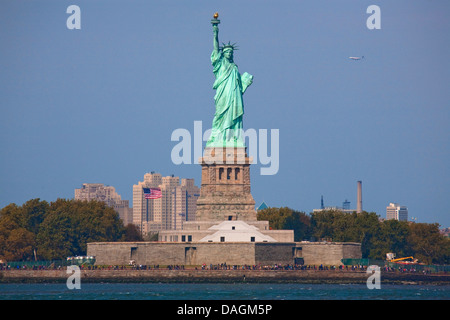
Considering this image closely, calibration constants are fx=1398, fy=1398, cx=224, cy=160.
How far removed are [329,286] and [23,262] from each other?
92.5 ft

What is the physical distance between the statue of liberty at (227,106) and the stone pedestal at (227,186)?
3.29 ft

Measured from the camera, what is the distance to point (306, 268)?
11725 cm

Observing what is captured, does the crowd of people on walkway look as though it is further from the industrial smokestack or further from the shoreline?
the industrial smokestack

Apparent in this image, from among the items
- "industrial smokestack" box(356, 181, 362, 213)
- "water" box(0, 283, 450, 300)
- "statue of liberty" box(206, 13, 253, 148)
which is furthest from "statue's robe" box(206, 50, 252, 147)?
"industrial smokestack" box(356, 181, 362, 213)

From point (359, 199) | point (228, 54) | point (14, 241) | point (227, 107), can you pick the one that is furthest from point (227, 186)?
point (359, 199)

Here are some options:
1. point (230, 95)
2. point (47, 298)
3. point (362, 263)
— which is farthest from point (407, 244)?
point (47, 298)

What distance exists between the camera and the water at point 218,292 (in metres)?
97.7

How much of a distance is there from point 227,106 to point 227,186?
707cm

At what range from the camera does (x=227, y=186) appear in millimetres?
122875

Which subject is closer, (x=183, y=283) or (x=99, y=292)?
(x=99, y=292)

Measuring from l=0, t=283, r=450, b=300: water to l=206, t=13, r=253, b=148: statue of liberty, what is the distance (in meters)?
15.6

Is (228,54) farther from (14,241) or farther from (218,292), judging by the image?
(218,292)

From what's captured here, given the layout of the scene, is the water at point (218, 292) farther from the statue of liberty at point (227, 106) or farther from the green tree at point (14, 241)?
→ the statue of liberty at point (227, 106)
